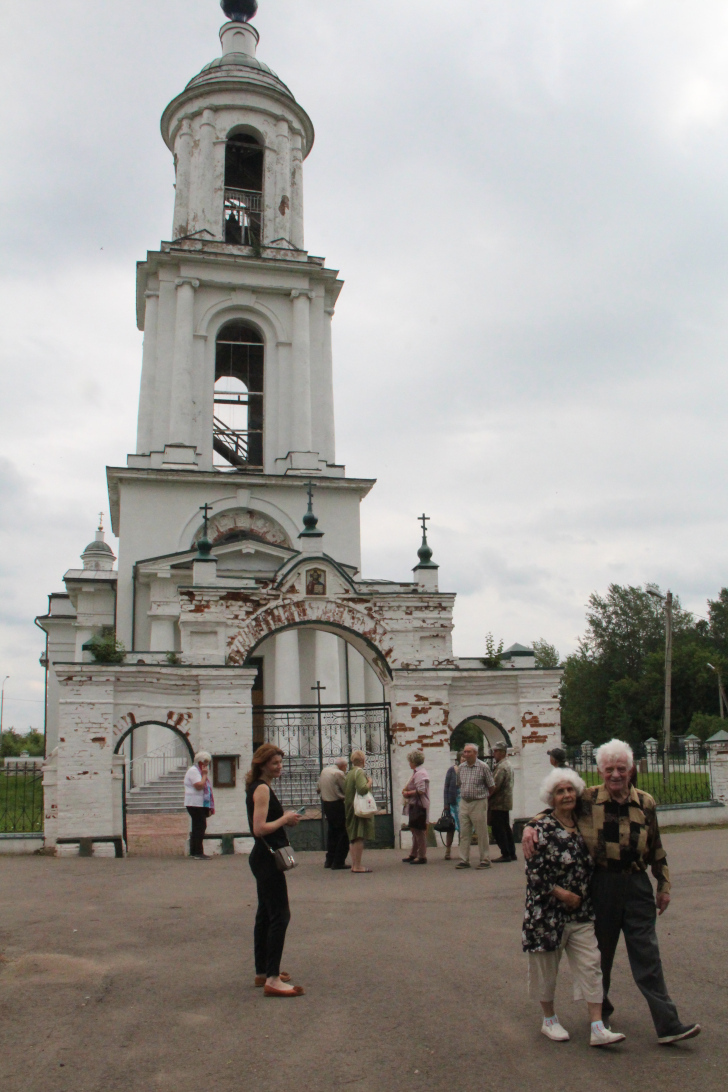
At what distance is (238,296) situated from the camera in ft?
80.2

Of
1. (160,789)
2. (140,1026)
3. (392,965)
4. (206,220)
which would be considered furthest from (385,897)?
(206,220)

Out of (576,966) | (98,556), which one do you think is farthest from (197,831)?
(98,556)

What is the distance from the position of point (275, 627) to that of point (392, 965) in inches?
286

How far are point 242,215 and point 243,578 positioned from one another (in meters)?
14.6

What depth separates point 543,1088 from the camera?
154 inches

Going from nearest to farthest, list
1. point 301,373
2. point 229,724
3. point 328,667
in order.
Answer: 1. point 229,724
2. point 328,667
3. point 301,373

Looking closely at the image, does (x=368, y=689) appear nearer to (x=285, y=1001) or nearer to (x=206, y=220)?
(x=206, y=220)

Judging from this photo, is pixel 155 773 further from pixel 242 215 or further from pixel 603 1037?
pixel 242 215

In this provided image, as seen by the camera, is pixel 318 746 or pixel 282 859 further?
pixel 318 746

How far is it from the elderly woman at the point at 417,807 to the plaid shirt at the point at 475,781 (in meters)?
1.21

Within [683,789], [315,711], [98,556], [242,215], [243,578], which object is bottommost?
[683,789]

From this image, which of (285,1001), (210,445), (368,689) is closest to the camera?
(285,1001)

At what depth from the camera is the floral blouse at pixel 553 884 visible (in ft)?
14.5

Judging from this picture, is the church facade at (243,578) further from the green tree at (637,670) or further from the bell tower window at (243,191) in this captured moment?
the green tree at (637,670)
